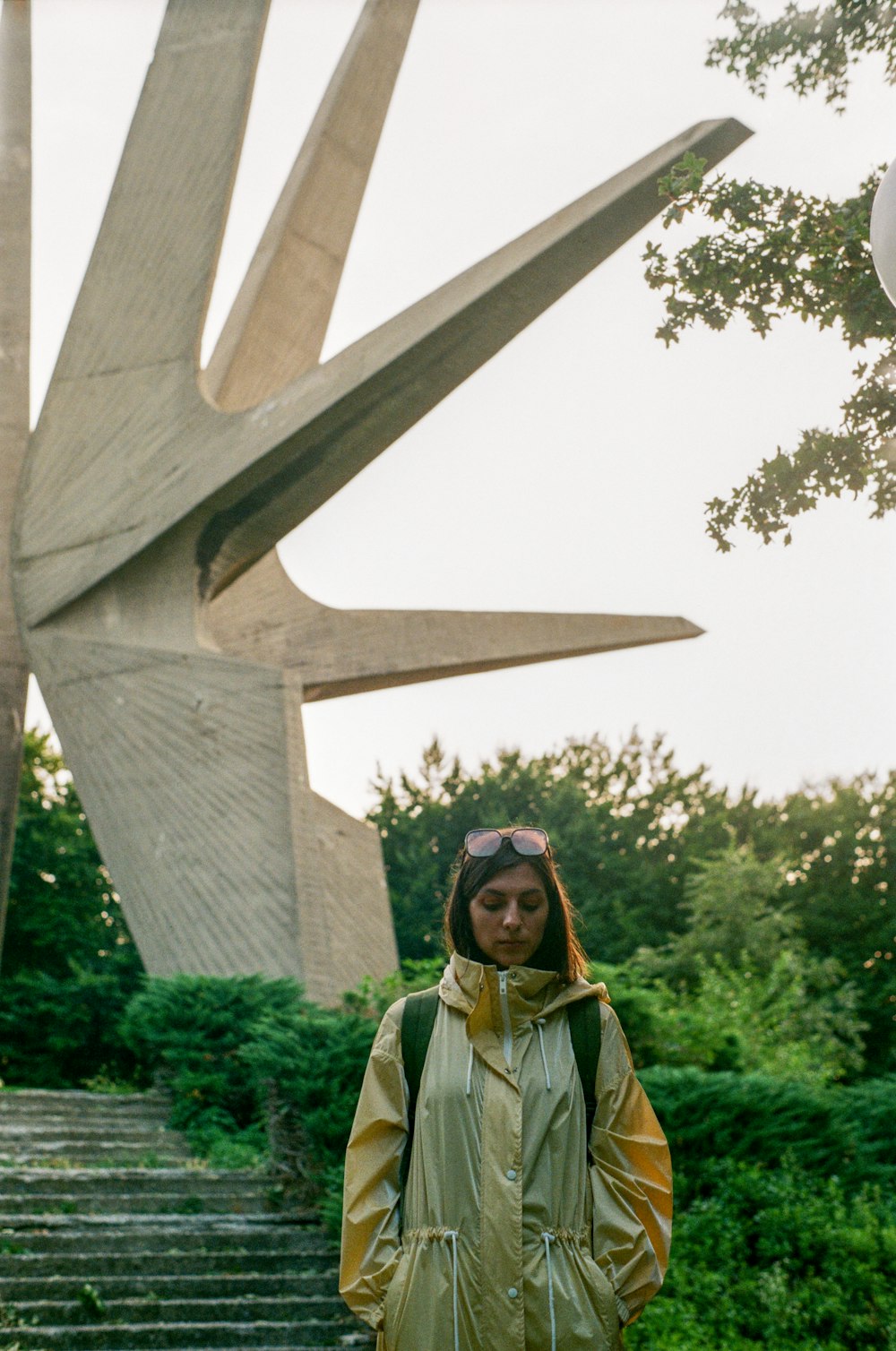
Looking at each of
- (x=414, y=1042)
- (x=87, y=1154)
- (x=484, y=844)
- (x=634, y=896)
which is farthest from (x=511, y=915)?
(x=634, y=896)

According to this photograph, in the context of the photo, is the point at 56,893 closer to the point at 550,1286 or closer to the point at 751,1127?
the point at 751,1127

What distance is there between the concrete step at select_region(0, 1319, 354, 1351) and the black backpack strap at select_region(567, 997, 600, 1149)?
10.0ft

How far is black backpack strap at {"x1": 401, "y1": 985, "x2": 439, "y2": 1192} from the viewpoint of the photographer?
7.09 feet

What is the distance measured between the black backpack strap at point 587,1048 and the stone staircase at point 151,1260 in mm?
3048

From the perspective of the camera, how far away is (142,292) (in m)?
11.1

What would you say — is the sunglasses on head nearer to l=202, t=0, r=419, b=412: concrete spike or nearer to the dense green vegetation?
the dense green vegetation

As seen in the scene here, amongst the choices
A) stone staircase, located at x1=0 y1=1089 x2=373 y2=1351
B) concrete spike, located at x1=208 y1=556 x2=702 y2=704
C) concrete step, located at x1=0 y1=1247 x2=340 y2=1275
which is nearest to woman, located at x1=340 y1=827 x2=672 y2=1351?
stone staircase, located at x1=0 y1=1089 x2=373 y2=1351

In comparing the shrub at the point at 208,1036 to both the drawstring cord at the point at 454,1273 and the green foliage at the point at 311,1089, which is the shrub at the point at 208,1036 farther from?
the drawstring cord at the point at 454,1273

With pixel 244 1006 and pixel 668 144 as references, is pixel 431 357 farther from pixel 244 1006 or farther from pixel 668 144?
pixel 244 1006

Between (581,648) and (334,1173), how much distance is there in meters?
6.91

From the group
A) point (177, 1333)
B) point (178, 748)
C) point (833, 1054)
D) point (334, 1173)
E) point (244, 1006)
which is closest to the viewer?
point (177, 1333)

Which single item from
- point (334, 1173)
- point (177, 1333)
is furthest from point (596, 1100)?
point (334, 1173)

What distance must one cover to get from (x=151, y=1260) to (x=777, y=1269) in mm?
2399

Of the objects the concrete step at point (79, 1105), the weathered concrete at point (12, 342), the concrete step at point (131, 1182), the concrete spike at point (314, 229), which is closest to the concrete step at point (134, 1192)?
the concrete step at point (131, 1182)
